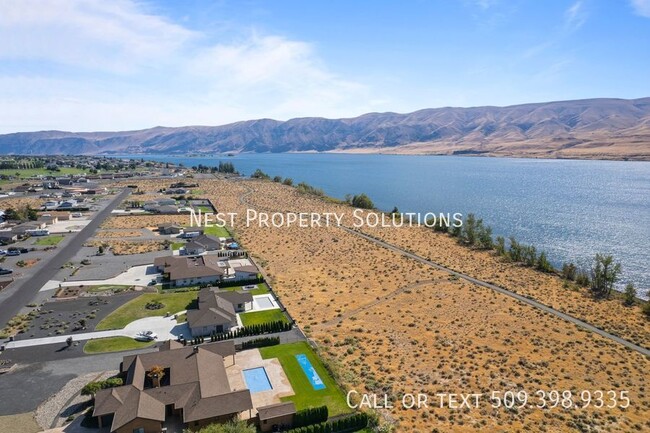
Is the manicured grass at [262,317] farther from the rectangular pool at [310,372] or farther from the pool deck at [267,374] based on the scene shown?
the rectangular pool at [310,372]

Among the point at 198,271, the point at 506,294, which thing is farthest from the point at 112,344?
the point at 506,294

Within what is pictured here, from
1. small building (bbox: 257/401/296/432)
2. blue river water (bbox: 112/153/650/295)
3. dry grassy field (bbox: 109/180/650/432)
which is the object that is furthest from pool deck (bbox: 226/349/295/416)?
blue river water (bbox: 112/153/650/295)

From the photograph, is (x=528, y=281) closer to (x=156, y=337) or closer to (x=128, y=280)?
(x=156, y=337)

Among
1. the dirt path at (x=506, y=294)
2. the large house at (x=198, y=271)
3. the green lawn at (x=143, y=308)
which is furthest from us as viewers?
the large house at (x=198, y=271)

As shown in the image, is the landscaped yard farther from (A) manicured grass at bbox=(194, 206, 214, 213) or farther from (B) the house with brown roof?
(B) the house with brown roof

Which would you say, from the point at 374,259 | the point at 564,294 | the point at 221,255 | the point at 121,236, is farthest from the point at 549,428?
the point at 121,236

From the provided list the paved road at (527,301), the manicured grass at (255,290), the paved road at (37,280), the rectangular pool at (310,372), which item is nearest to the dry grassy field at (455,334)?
the paved road at (527,301)
